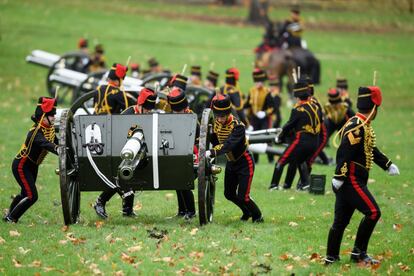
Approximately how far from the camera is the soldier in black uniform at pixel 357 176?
1027cm

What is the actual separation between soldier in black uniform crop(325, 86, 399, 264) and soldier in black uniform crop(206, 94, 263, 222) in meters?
2.04

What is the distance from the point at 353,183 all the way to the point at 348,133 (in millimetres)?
535

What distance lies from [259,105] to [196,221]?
794 cm

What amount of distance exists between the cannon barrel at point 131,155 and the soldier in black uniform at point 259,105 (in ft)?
28.5

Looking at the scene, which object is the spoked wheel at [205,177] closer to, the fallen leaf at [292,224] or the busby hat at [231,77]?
the fallen leaf at [292,224]

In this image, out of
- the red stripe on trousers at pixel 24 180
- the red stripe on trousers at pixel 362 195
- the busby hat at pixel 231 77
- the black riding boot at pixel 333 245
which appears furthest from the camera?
the busby hat at pixel 231 77

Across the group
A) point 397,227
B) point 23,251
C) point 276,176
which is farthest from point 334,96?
point 23,251

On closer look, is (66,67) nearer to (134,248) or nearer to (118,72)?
(118,72)

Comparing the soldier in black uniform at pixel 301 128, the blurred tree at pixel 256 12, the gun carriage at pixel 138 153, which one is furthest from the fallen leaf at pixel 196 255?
the blurred tree at pixel 256 12

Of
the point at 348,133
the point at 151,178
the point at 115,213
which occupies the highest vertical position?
the point at 348,133

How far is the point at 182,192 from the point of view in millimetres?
13023

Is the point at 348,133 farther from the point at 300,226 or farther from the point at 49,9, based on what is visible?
the point at 49,9

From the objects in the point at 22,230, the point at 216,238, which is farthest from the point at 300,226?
the point at 22,230

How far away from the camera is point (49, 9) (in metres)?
42.1
